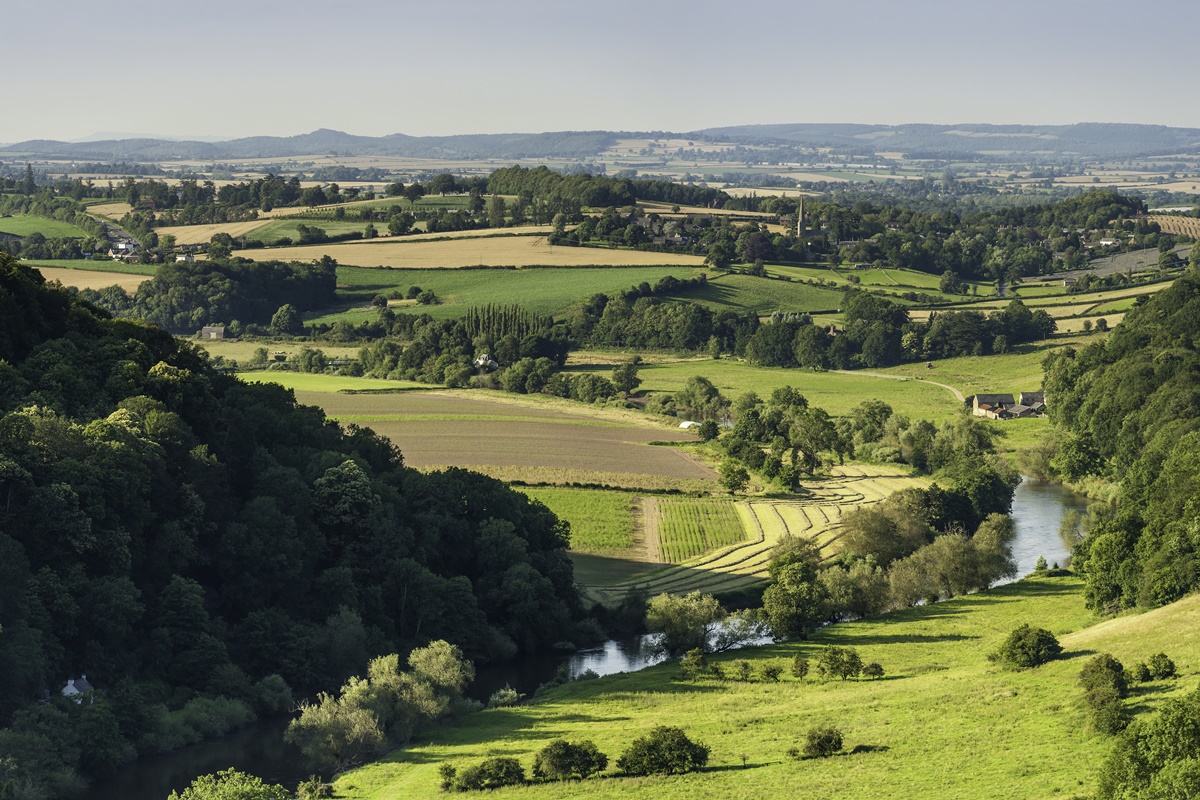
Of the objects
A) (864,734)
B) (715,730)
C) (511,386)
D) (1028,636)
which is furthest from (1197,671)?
(511,386)

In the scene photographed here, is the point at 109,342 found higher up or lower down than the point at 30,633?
higher up

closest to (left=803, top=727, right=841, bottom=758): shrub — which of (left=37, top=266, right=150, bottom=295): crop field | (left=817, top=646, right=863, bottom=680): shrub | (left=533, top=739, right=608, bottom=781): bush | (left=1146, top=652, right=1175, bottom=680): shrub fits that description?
(left=533, top=739, right=608, bottom=781): bush

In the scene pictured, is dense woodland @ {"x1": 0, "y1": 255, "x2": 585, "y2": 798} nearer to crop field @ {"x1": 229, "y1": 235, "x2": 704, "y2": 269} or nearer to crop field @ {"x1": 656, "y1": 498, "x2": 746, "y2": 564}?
crop field @ {"x1": 656, "y1": 498, "x2": 746, "y2": 564}

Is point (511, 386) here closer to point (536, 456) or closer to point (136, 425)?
point (536, 456)

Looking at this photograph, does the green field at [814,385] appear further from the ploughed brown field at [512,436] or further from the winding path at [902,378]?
the ploughed brown field at [512,436]

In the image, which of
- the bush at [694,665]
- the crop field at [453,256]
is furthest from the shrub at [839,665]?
the crop field at [453,256]
